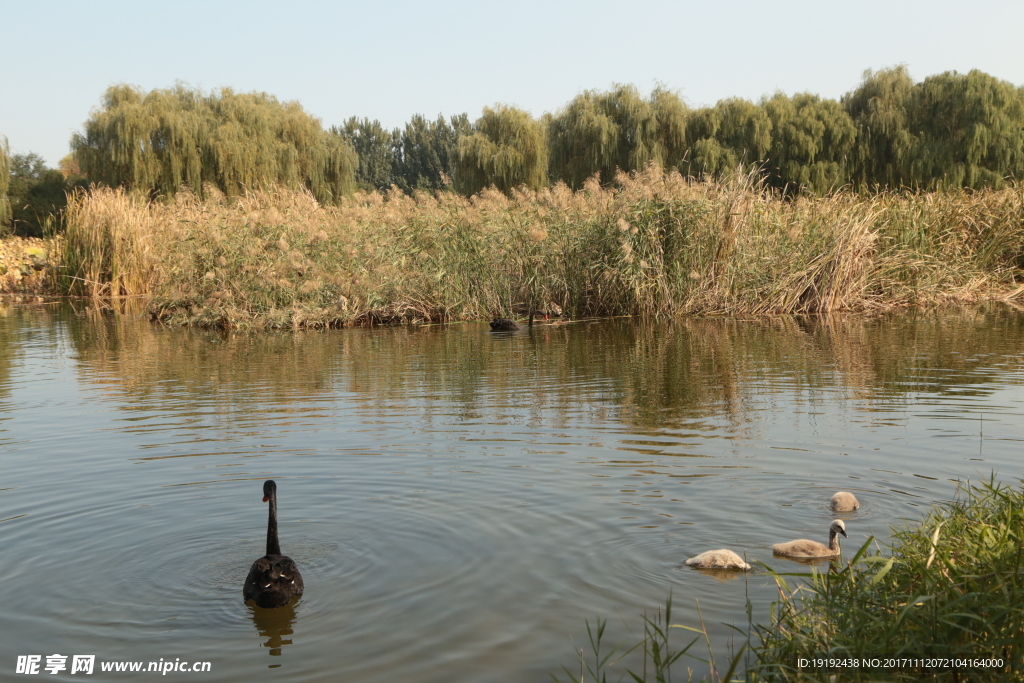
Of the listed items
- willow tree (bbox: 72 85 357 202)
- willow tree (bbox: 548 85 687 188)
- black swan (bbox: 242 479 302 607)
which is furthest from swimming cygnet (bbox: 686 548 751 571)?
willow tree (bbox: 548 85 687 188)

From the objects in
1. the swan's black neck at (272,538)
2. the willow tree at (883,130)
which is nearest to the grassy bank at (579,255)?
the swan's black neck at (272,538)

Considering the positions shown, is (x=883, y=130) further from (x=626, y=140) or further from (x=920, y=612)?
(x=920, y=612)

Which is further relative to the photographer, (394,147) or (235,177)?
(394,147)

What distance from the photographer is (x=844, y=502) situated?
18.2 feet

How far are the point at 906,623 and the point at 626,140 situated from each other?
121 ft

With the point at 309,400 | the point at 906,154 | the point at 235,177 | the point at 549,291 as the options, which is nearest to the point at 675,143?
the point at 906,154

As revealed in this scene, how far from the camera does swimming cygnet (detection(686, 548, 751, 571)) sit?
4633 mm

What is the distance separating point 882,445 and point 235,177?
32585 millimetres

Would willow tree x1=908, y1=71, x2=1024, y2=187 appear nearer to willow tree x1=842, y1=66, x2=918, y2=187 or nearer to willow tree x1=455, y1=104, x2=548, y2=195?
willow tree x1=842, y1=66, x2=918, y2=187

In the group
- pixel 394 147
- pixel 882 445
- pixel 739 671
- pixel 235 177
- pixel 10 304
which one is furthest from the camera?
pixel 394 147

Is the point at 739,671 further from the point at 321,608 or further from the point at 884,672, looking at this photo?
the point at 321,608

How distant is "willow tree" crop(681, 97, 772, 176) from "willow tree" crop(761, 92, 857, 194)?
65cm

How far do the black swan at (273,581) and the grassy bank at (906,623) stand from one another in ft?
5.08

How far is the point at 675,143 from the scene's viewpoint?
39250 millimetres
